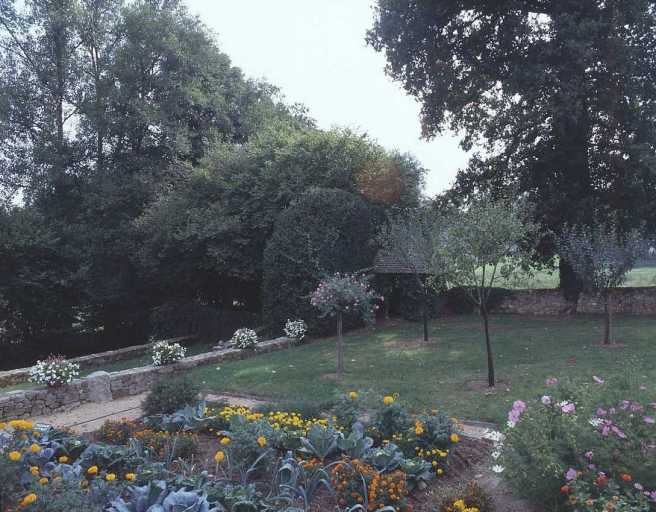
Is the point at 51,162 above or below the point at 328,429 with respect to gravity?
above

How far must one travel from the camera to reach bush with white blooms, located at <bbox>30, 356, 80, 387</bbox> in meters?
9.36

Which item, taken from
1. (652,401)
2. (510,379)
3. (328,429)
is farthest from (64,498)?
(510,379)

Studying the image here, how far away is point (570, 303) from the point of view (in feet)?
57.1

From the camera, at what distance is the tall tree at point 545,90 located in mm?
14312

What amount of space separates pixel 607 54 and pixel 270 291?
11511mm

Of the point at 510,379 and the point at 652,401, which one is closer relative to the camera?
the point at 652,401

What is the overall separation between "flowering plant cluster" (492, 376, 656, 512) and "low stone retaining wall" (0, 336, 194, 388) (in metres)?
11.7

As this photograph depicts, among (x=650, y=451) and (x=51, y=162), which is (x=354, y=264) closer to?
(x=650, y=451)

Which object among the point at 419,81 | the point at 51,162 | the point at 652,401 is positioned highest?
the point at 419,81

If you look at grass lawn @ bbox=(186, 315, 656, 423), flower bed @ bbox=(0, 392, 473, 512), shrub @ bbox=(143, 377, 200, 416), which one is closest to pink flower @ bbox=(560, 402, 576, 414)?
flower bed @ bbox=(0, 392, 473, 512)

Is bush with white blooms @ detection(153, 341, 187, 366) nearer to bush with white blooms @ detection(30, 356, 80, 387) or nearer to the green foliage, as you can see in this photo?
bush with white blooms @ detection(30, 356, 80, 387)

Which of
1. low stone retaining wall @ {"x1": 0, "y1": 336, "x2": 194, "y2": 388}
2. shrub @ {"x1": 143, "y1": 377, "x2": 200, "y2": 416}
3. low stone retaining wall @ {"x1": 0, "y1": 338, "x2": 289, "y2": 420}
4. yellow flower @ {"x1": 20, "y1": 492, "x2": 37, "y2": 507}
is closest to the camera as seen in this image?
yellow flower @ {"x1": 20, "y1": 492, "x2": 37, "y2": 507}

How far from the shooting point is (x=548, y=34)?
623 inches

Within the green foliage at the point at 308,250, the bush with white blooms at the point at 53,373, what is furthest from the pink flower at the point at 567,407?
the green foliage at the point at 308,250
